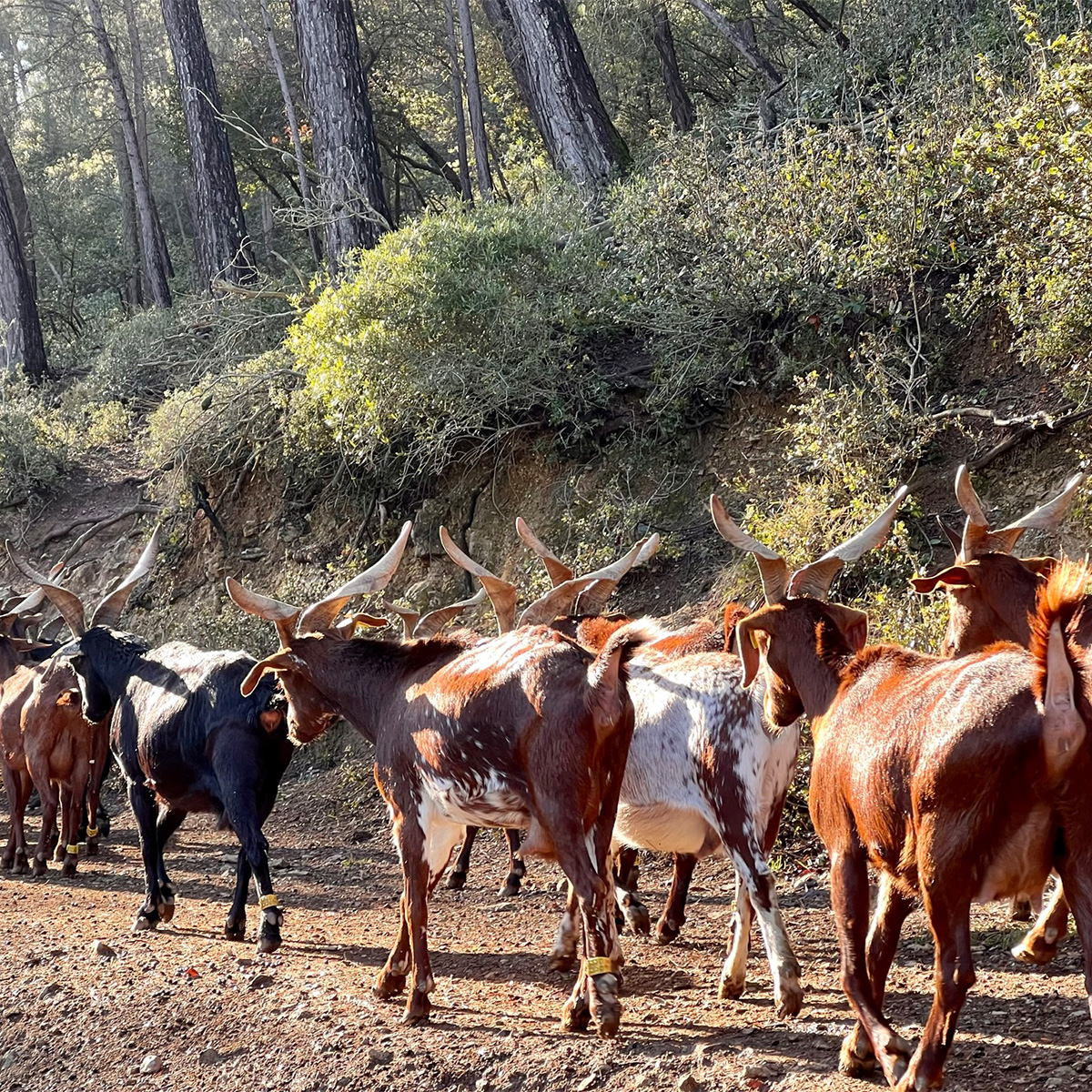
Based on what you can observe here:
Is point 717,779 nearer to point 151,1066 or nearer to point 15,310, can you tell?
point 151,1066

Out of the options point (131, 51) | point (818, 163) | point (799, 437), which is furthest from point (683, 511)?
point (131, 51)

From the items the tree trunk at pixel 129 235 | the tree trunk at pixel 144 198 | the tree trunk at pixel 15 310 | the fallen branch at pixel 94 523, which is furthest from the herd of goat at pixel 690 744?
the tree trunk at pixel 129 235

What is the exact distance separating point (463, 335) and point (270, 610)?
20.7 feet

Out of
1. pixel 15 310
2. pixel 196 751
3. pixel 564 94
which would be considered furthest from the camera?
pixel 15 310

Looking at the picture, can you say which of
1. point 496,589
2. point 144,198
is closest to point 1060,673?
point 496,589

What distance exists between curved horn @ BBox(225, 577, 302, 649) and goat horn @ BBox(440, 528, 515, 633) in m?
1.08

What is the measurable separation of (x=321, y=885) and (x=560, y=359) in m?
6.10

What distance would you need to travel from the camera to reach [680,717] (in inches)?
269

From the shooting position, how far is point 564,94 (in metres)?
16.4

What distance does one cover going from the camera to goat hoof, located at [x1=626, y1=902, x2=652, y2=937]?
763cm

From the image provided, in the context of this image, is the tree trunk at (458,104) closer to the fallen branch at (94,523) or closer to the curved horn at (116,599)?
the fallen branch at (94,523)

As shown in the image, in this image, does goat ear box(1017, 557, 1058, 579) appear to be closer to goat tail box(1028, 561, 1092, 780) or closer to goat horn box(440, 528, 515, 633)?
goat tail box(1028, 561, 1092, 780)

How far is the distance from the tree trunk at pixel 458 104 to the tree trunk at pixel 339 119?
4.86 ft

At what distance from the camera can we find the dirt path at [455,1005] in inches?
213
